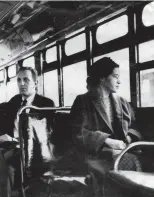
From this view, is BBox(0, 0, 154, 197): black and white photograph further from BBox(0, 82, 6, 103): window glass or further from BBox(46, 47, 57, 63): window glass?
BBox(0, 82, 6, 103): window glass

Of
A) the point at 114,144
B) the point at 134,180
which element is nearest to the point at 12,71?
the point at 114,144

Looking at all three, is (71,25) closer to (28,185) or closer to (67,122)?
(67,122)

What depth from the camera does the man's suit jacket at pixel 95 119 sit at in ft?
5.17

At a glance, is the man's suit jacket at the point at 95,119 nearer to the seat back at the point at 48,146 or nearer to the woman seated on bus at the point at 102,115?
the woman seated on bus at the point at 102,115

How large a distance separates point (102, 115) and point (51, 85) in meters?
0.62

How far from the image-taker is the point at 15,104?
2.19 meters

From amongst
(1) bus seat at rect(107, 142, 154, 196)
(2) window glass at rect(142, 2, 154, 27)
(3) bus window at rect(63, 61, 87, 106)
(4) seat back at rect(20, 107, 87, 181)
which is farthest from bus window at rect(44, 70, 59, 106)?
(1) bus seat at rect(107, 142, 154, 196)

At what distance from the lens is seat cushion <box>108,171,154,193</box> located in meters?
0.97

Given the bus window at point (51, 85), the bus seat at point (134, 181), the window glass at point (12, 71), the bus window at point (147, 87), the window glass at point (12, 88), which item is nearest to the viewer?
the bus seat at point (134, 181)

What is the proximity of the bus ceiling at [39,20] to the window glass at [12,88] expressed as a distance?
0.29m

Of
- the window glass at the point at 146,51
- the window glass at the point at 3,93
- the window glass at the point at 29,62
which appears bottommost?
the window glass at the point at 3,93

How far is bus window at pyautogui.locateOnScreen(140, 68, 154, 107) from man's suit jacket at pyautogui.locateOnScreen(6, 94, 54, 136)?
0.85 m

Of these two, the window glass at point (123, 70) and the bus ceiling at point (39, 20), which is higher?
the bus ceiling at point (39, 20)

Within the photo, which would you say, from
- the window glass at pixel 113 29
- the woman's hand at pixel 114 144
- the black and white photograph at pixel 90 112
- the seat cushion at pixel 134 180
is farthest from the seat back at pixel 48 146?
the window glass at pixel 113 29
